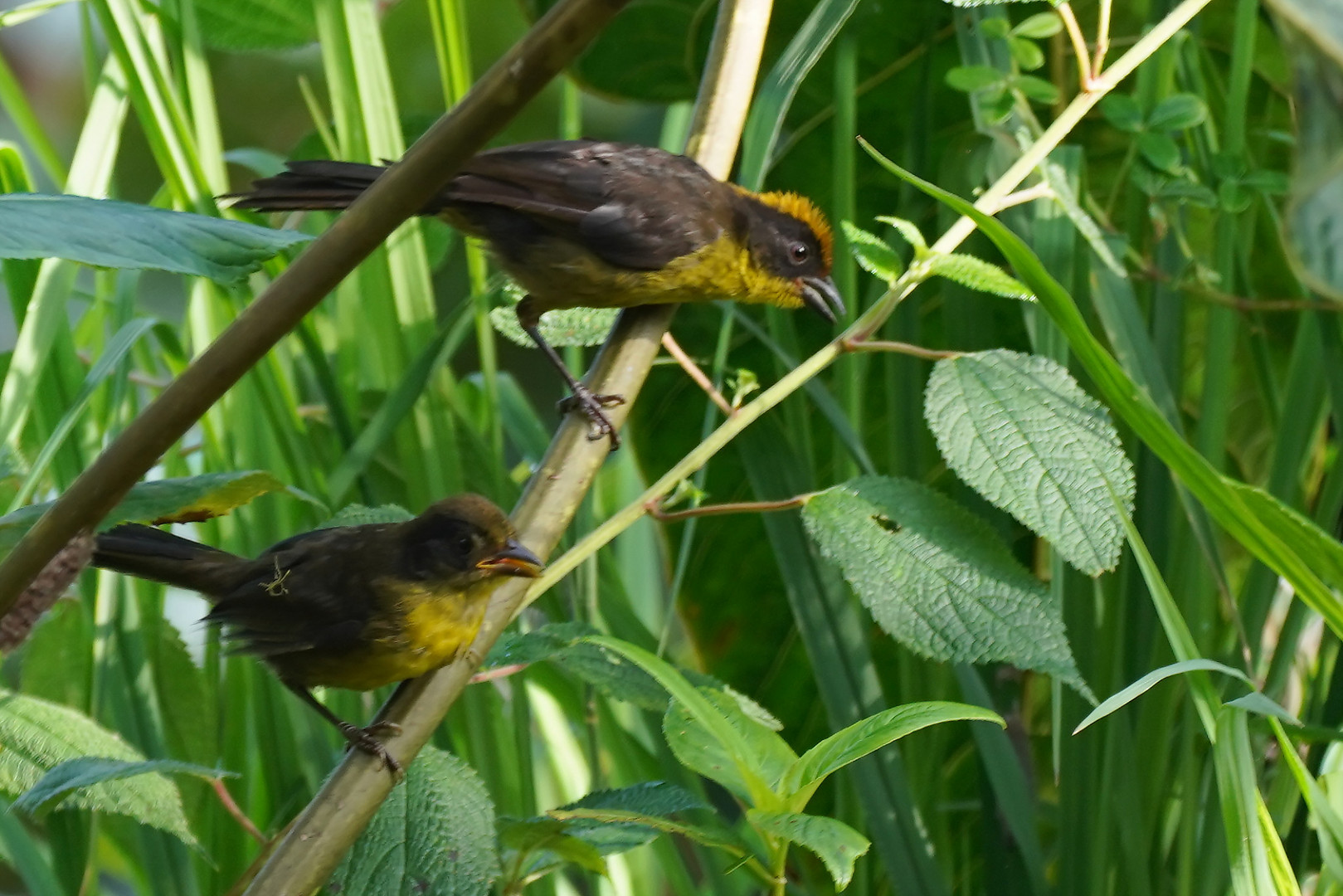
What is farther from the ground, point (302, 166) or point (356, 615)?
point (302, 166)

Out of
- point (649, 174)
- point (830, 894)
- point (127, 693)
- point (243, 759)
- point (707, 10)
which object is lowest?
point (830, 894)

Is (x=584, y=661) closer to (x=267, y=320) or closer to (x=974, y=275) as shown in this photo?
(x=974, y=275)

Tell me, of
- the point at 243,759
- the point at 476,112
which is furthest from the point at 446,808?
the point at 243,759

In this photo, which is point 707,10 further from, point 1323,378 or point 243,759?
point 243,759

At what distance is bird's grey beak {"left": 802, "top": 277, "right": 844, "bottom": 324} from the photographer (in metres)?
1.72

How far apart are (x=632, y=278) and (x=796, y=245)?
0.26 metres

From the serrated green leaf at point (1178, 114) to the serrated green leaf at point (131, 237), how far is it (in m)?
0.99

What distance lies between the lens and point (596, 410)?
97 centimetres

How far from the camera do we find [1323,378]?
1368 millimetres

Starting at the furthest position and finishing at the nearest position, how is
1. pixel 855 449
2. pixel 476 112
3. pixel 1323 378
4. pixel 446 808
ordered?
pixel 1323 378 → pixel 855 449 → pixel 446 808 → pixel 476 112

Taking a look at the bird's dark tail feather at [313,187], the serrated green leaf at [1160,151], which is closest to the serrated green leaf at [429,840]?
the bird's dark tail feather at [313,187]

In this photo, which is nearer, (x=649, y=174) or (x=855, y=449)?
(x=855, y=449)

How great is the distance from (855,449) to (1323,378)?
55 cm

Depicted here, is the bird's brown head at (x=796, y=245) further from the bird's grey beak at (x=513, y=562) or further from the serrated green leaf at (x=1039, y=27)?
the bird's grey beak at (x=513, y=562)
